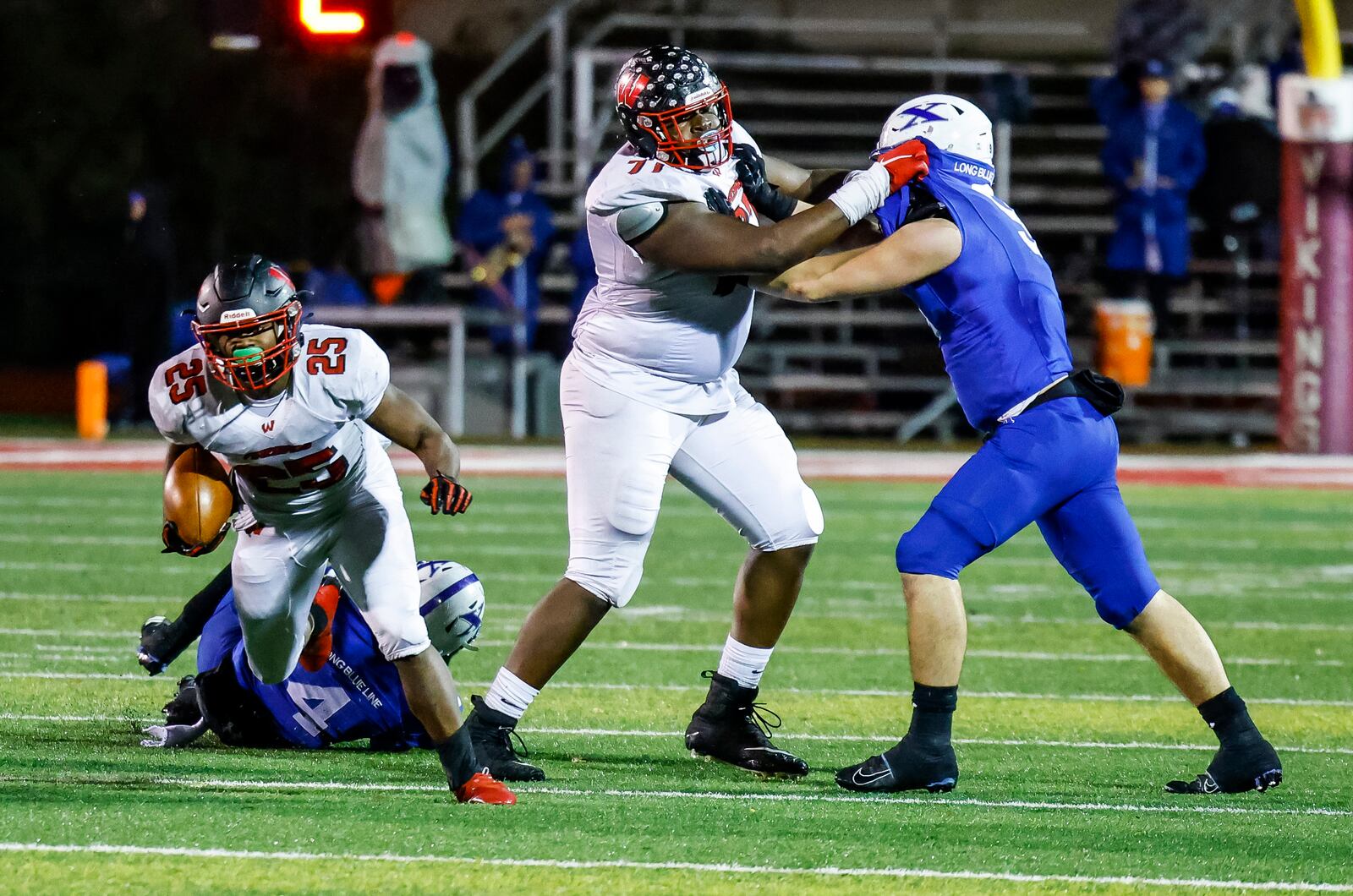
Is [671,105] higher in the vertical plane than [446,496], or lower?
higher

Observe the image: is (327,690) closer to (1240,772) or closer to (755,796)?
(755,796)

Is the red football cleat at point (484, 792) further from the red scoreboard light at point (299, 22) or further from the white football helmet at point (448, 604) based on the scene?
the red scoreboard light at point (299, 22)

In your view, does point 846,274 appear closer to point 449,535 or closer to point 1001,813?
point 1001,813

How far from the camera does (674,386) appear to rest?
491cm

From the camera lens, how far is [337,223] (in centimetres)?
2286

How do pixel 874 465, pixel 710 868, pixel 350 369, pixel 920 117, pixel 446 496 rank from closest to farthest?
pixel 710 868 < pixel 446 496 < pixel 350 369 < pixel 920 117 < pixel 874 465

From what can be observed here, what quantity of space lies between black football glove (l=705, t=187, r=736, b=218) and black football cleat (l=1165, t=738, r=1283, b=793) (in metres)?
1.70

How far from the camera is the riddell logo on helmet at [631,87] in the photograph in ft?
15.7

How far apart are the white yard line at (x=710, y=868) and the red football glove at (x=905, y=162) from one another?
1.64 metres

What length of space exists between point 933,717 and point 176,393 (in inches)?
73.8

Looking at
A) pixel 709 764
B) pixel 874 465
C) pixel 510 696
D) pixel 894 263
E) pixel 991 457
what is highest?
pixel 894 263

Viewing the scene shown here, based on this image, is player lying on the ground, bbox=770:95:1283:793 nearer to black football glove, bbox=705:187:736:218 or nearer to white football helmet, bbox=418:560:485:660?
black football glove, bbox=705:187:736:218

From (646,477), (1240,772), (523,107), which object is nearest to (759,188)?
(646,477)

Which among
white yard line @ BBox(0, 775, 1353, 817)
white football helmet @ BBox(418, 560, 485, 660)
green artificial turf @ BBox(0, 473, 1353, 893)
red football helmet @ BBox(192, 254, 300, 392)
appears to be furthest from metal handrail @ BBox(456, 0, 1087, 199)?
white yard line @ BBox(0, 775, 1353, 817)
